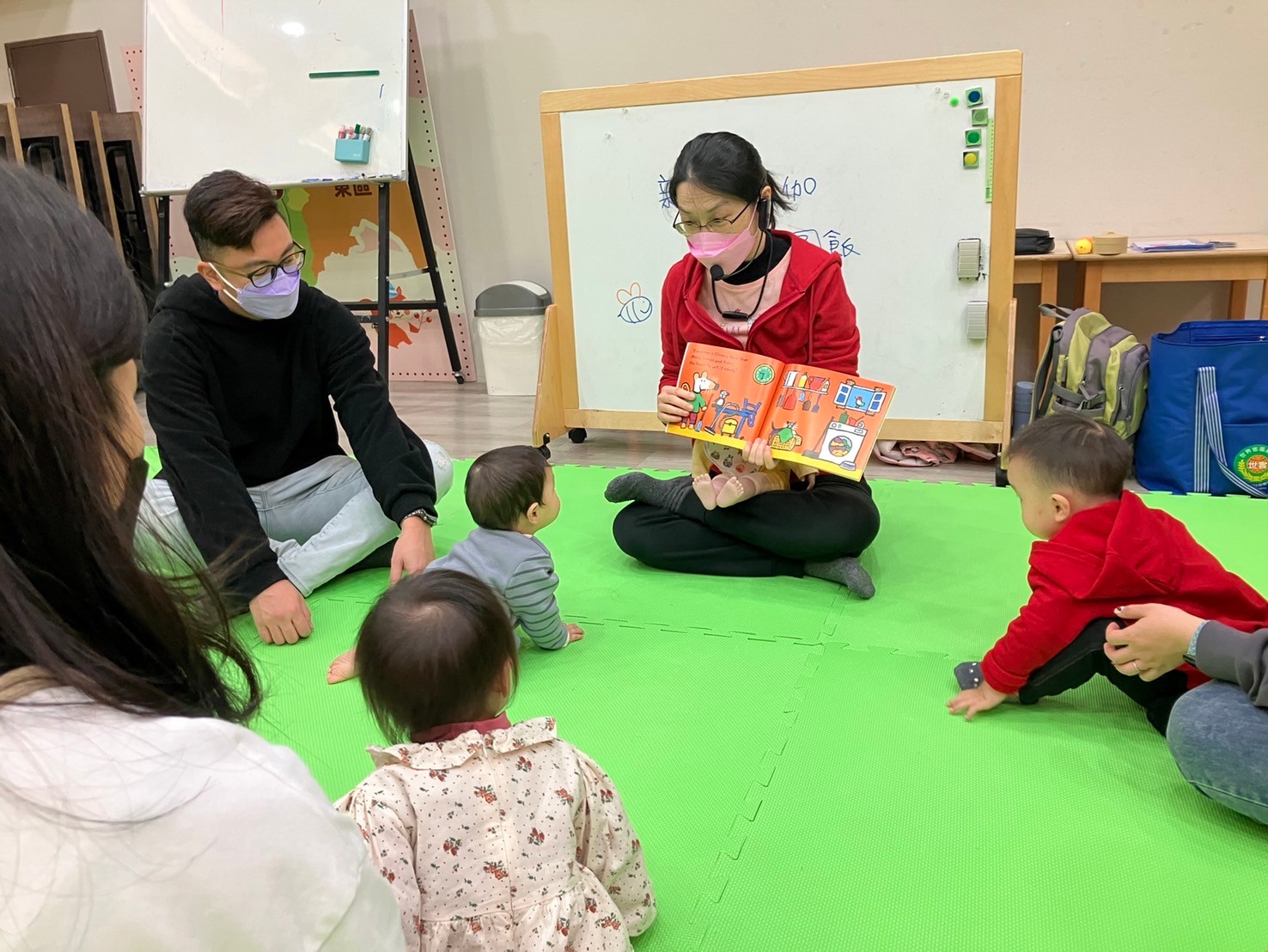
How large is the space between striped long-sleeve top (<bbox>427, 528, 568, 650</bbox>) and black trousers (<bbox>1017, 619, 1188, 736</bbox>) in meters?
0.84

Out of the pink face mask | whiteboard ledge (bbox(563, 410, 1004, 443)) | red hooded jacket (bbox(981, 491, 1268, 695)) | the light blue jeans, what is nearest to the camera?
red hooded jacket (bbox(981, 491, 1268, 695))

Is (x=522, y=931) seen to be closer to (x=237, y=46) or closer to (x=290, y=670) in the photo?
(x=290, y=670)

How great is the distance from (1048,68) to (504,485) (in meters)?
2.56

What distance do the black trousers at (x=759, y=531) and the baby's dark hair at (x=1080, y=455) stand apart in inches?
22.6

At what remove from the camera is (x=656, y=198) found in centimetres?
302

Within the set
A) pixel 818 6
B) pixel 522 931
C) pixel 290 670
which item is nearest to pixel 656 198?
pixel 818 6

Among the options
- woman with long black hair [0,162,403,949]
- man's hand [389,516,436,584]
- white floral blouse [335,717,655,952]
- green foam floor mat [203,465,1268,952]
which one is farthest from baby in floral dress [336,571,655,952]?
man's hand [389,516,436,584]

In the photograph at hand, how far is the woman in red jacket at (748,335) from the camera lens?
6.58ft

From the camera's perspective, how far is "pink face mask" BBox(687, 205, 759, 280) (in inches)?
80.7

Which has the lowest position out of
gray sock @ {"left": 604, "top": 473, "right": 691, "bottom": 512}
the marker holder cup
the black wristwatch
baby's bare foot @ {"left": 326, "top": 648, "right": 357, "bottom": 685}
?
baby's bare foot @ {"left": 326, "top": 648, "right": 357, "bottom": 685}

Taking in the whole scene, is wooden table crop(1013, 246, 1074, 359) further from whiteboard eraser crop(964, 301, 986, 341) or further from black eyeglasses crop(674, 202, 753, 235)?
black eyeglasses crop(674, 202, 753, 235)

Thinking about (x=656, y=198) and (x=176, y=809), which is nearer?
(x=176, y=809)

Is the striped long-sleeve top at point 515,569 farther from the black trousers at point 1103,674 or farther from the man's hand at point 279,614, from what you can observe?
the black trousers at point 1103,674

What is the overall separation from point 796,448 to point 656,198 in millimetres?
1324
